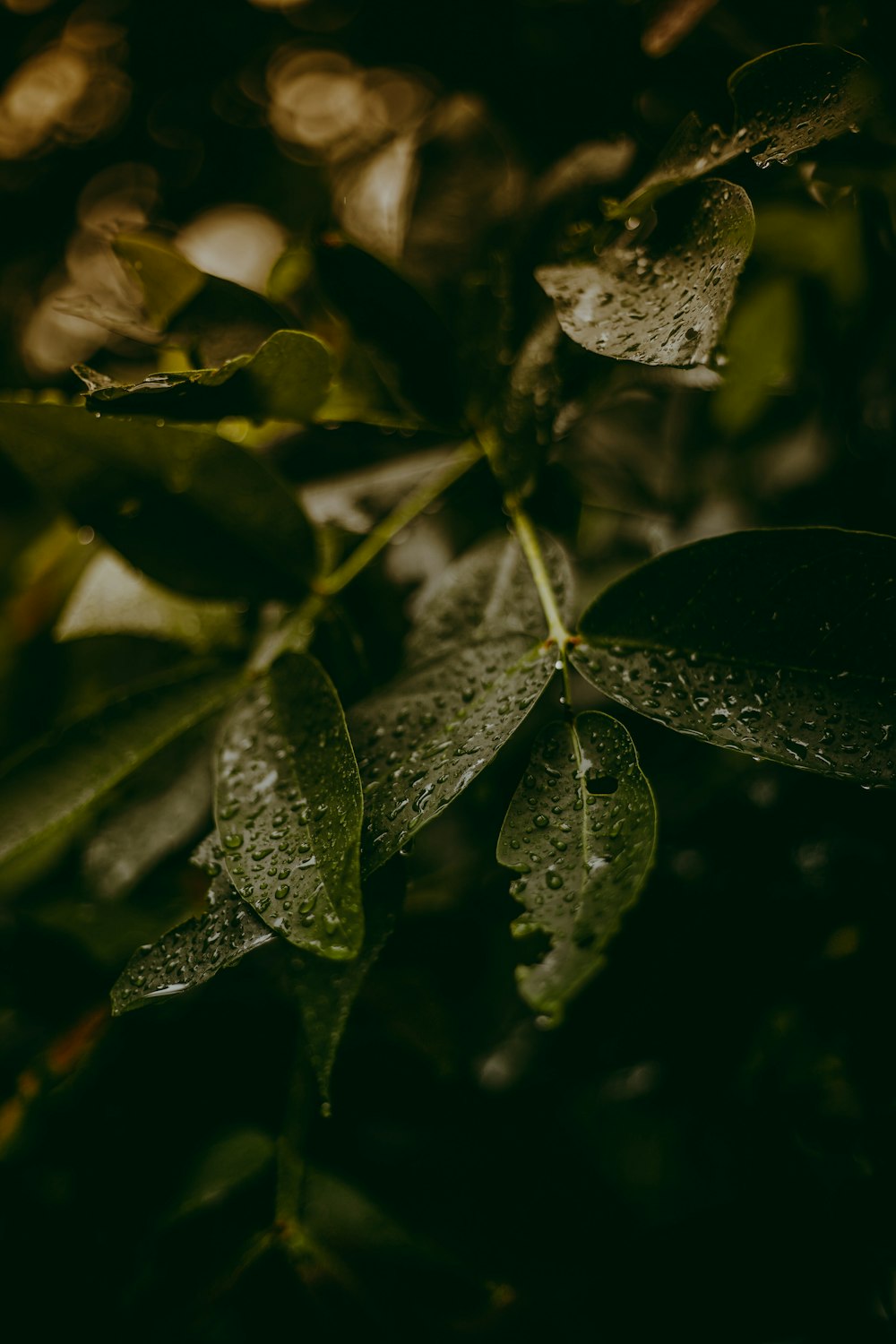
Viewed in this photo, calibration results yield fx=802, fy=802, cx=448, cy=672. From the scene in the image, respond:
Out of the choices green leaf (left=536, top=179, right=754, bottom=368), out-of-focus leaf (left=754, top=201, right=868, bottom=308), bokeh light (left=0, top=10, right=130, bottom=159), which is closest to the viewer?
green leaf (left=536, top=179, right=754, bottom=368)

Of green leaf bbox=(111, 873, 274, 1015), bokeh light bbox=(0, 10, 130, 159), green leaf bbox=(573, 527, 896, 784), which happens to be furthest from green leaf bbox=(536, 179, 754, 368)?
bokeh light bbox=(0, 10, 130, 159)

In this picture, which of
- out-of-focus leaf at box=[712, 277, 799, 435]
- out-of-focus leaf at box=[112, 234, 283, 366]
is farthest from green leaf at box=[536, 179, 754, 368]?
out-of-focus leaf at box=[712, 277, 799, 435]

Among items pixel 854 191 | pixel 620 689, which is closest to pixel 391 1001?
pixel 620 689

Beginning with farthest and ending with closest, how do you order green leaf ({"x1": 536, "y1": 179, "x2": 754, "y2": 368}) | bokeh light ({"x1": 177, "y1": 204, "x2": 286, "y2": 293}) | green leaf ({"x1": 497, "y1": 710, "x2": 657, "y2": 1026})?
1. bokeh light ({"x1": 177, "y1": 204, "x2": 286, "y2": 293})
2. green leaf ({"x1": 536, "y1": 179, "x2": 754, "y2": 368})
3. green leaf ({"x1": 497, "y1": 710, "x2": 657, "y2": 1026})

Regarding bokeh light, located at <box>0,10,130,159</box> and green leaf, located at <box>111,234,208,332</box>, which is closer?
green leaf, located at <box>111,234,208,332</box>

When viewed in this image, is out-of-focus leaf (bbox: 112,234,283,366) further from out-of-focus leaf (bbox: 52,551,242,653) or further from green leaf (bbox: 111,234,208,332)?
out-of-focus leaf (bbox: 52,551,242,653)

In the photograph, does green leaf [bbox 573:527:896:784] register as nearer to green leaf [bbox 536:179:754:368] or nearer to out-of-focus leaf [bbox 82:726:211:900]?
green leaf [bbox 536:179:754:368]

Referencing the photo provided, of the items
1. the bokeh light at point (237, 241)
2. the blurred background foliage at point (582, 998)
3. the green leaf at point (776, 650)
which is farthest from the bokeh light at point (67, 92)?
the green leaf at point (776, 650)

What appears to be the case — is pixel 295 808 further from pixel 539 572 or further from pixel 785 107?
pixel 785 107

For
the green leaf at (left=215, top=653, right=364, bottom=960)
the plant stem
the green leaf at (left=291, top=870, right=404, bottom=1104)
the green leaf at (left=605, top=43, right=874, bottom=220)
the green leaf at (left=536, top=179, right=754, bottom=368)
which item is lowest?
the green leaf at (left=291, top=870, right=404, bottom=1104)

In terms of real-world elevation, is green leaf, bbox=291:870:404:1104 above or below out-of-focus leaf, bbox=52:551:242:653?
below
